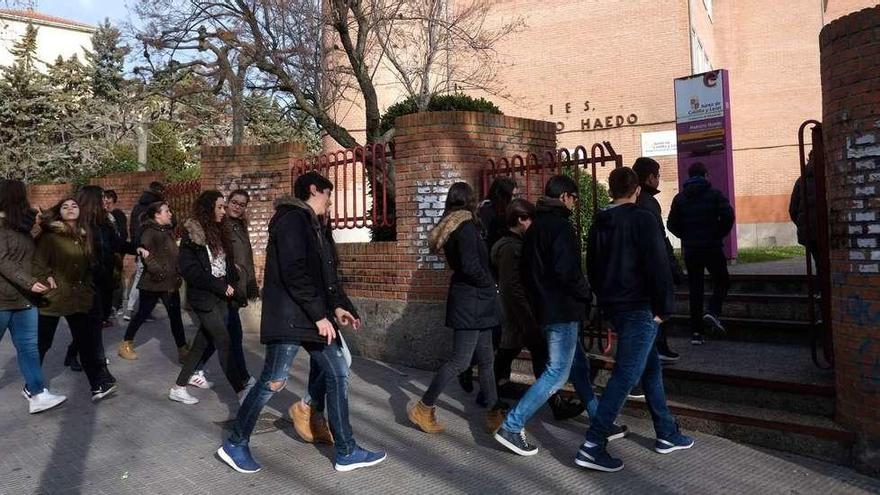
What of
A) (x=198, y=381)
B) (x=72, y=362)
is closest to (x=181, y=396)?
(x=198, y=381)

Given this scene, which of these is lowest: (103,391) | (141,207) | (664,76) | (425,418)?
(425,418)

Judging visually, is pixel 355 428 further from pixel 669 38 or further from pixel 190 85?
pixel 669 38

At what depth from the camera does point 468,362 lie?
16.3ft

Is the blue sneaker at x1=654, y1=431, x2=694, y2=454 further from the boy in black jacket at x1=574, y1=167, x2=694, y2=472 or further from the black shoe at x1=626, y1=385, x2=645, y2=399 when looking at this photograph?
the black shoe at x1=626, y1=385, x2=645, y2=399

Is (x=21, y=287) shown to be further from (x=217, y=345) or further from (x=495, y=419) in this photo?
(x=495, y=419)

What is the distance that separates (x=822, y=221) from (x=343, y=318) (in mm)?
3235

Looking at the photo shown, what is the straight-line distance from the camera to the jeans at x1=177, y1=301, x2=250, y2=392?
5598 mm

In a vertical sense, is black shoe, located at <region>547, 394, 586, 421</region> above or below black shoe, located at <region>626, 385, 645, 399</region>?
below

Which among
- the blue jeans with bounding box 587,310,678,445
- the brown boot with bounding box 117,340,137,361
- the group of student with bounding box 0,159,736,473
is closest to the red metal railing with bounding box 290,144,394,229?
the group of student with bounding box 0,159,736,473

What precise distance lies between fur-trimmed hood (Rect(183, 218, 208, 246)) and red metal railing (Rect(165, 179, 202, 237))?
207 inches

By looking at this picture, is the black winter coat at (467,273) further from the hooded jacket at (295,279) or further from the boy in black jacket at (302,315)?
the hooded jacket at (295,279)

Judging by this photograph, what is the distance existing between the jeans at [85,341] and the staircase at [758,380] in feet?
11.9

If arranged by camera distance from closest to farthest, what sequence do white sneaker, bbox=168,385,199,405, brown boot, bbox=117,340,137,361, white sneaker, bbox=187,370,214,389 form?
white sneaker, bbox=168,385,199,405 < white sneaker, bbox=187,370,214,389 < brown boot, bbox=117,340,137,361

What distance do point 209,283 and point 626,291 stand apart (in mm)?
3303
